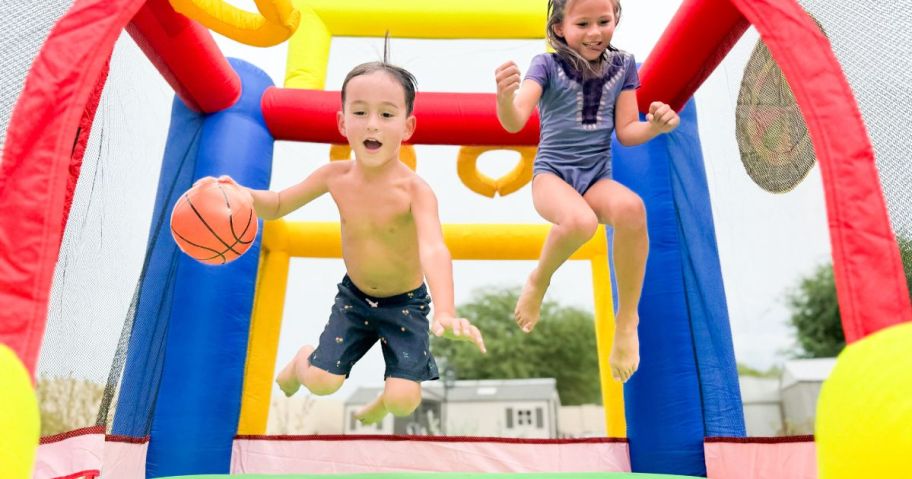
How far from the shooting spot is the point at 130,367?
3.11 metres

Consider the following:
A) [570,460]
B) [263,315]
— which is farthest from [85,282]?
[570,460]

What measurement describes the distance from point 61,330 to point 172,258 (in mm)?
1216

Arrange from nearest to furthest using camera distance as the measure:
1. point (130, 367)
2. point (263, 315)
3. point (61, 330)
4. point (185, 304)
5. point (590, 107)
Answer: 1. point (61, 330)
2. point (590, 107)
3. point (130, 367)
4. point (185, 304)
5. point (263, 315)

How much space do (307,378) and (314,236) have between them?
1346 mm

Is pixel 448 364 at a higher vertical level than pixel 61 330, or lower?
higher

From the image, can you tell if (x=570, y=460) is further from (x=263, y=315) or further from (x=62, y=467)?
(x=62, y=467)

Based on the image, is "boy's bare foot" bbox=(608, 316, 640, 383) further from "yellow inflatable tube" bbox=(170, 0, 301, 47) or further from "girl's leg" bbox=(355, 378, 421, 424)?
"yellow inflatable tube" bbox=(170, 0, 301, 47)

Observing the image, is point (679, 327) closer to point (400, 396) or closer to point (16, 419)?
point (400, 396)

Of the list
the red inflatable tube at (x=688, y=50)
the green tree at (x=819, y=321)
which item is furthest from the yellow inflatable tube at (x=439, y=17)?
the green tree at (x=819, y=321)

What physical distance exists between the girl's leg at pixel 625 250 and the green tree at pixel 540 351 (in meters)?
10.3

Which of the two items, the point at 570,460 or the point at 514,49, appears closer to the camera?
the point at 570,460

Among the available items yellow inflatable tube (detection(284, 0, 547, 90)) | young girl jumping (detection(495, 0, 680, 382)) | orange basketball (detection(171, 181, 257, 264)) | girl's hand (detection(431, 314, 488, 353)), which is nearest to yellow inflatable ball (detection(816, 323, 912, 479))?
girl's hand (detection(431, 314, 488, 353))

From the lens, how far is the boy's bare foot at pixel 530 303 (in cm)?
282

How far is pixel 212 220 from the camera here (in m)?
2.47
